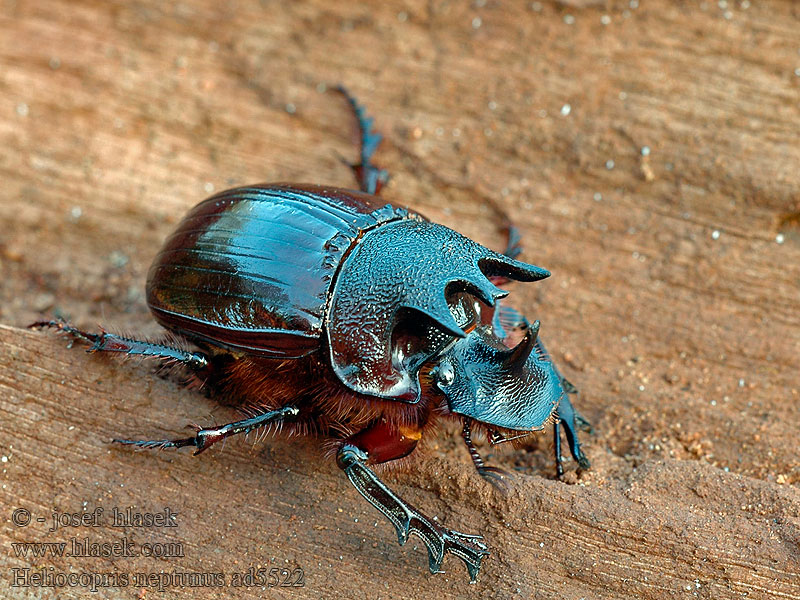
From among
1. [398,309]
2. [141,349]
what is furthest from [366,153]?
[141,349]

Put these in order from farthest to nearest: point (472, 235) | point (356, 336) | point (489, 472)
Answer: point (472, 235)
point (489, 472)
point (356, 336)

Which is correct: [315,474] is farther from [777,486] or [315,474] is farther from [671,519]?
[777,486]

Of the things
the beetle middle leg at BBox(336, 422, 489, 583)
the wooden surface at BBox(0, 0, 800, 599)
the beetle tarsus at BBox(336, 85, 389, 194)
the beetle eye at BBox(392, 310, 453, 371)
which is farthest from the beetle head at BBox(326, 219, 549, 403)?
the beetle tarsus at BBox(336, 85, 389, 194)

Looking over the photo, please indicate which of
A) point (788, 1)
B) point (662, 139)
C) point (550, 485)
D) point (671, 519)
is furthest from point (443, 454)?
point (788, 1)

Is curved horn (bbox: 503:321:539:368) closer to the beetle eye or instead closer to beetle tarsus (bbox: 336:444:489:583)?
the beetle eye

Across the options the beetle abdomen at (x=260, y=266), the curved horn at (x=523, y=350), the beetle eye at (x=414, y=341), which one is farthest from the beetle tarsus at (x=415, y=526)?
the curved horn at (x=523, y=350)

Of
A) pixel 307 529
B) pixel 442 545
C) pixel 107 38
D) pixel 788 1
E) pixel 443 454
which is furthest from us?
pixel 107 38

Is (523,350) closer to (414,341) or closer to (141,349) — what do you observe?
(414,341)
